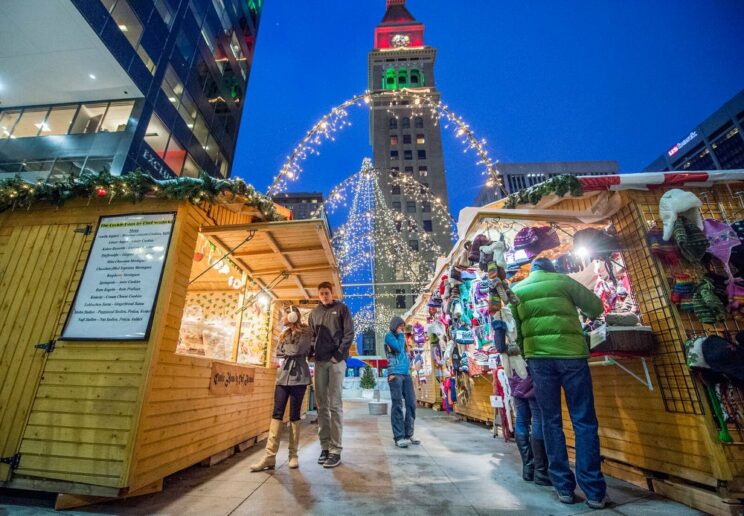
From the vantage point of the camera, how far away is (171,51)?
13.6 metres

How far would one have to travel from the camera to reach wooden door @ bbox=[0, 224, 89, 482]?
10.2ft

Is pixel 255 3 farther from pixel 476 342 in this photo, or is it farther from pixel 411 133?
pixel 476 342

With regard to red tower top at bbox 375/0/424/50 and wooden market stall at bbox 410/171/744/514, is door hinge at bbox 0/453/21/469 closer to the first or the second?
wooden market stall at bbox 410/171/744/514

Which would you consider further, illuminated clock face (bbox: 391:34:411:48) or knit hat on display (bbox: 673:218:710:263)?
illuminated clock face (bbox: 391:34:411:48)

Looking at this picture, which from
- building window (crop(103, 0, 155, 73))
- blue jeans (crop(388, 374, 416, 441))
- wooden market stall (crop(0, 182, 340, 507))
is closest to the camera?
wooden market stall (crop(0, 182, 340, 507))

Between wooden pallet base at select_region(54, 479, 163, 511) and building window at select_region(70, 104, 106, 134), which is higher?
building window at select_region(70, 104, 106, 134)

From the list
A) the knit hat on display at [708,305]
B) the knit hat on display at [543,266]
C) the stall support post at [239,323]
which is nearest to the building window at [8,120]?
the stall support post at [239,323]

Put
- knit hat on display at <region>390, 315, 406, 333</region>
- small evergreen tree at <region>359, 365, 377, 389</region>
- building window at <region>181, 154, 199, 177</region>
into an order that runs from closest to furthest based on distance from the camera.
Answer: knit hat on display at <region>390, 315, 406, 333</region> < building window at <region>181, 154, 199, 177</region> < small evergreen tree at <region>359, 365, 377, 389</region>

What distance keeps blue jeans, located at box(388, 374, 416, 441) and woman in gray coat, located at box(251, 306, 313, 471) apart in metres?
1.96

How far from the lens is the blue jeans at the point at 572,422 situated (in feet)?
8.60

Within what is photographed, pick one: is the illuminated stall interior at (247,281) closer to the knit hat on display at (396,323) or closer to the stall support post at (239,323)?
the stall support post at (239,323)

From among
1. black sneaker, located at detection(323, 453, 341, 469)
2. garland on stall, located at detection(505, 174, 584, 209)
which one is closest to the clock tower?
black sneaker, located at detection(323, 453, 341, 469)

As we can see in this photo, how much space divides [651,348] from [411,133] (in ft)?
145

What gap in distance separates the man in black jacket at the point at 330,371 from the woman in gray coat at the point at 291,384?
0.17m
